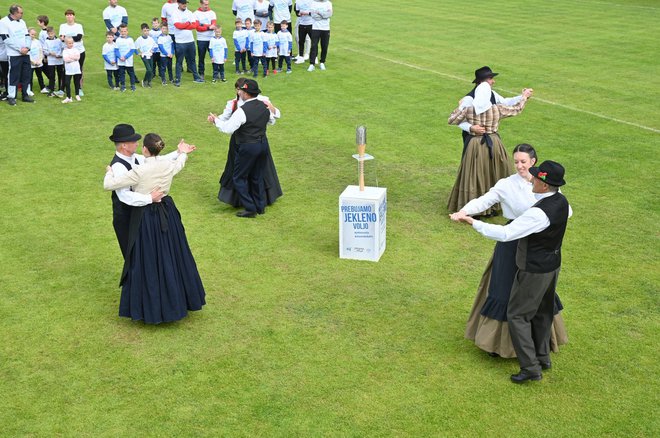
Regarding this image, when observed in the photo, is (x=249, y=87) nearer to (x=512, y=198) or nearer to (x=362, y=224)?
(x=362, y=224)

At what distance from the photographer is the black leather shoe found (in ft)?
25.9

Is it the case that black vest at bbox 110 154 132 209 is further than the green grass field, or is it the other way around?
black vest at bbox 110 154 132 209

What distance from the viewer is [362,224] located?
10672 mm

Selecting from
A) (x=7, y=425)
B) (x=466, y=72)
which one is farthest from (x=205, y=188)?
(x=466, y=72)

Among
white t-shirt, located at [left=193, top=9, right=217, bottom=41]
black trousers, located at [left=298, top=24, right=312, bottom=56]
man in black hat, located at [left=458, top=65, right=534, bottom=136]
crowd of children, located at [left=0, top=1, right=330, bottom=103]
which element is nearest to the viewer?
man in black hat, located at [left=458, top=65, right=534, bottom=136]

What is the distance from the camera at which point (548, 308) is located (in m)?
7.84

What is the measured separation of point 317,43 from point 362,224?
12451 millimetres

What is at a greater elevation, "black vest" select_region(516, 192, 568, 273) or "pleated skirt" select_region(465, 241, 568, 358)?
"black vest" select_region(516, 192, 568, 273)

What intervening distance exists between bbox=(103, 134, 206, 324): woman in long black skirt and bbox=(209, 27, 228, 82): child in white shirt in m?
11.9

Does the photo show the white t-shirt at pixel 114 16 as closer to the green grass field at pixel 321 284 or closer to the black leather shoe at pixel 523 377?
the green grass field at pixel 321 284

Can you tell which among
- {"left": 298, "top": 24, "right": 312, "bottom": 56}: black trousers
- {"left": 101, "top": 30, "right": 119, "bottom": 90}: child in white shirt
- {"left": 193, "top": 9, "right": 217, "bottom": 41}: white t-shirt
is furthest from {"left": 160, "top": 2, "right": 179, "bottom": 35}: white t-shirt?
{"left": 298, "top": 24, "right": 312, "bottom": 56}: black trousers

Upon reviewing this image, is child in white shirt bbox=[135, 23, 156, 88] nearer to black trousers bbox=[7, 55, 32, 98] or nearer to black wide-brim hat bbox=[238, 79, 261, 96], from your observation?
black trousers bbox=[7, 55, 32, 98]

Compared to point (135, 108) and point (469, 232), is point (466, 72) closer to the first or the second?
point (135, 108)

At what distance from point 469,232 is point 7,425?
22.2ft
